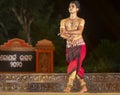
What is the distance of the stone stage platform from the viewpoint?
18438mm

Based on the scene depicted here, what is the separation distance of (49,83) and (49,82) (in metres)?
0.05

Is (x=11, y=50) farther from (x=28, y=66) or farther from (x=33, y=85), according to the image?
(x=33, y=85)

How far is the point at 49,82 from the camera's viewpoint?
61.6 feet

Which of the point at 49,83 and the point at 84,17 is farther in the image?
the point at 84,17

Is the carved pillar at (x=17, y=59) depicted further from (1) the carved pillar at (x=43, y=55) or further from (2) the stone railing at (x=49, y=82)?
(2) the stone railing at (x=49, y=82)

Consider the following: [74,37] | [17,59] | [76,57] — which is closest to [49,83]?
[17,59]

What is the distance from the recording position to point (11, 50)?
2120 centimetres

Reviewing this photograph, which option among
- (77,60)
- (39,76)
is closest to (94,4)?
(39,76)

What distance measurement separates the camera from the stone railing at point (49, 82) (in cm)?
1847

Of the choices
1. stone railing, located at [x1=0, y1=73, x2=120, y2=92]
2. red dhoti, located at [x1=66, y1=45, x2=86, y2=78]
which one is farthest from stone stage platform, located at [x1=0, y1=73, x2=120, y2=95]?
red dhoti, located at [x1=66, y1=45, x2=86, y2=78]

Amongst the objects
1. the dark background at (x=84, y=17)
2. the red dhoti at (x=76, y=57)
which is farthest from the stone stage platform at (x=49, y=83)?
the dark background at (x=84, y=17)

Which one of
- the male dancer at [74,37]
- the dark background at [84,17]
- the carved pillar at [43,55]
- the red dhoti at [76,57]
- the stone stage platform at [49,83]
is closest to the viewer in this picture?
the male dancer at [74,37]

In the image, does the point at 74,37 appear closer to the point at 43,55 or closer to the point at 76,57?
the point at 76,57

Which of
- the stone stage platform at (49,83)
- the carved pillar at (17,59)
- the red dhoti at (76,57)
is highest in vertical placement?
the red dhoti at (76,57)
